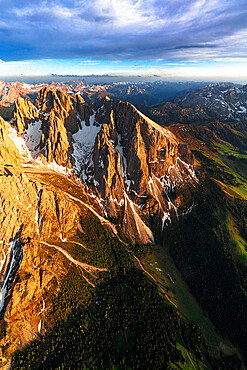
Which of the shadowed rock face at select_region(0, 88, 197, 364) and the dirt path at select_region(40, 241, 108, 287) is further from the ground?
the shadowed rock face at select_region(0, 88, 197, 364)

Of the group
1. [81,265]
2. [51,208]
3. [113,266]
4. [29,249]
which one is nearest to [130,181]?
[51,208]

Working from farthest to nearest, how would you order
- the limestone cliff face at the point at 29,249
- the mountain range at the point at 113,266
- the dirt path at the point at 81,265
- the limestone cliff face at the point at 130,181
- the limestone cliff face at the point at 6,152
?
the limestone cliff face at the point at 130,181
the limestone cliff face at the point at 6,152
the dirt path at the point at 81,265
the limestone cliff face at the point at 29,249
the mountain range at the point at 113,266

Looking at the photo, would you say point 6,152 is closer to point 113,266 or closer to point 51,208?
point 51,208

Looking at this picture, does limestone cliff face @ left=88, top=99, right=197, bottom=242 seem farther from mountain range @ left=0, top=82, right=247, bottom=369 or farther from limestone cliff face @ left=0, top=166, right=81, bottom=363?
limestone cliff face @ left=0, top=166, right=81, bottom=363

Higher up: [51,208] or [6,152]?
[6,152]

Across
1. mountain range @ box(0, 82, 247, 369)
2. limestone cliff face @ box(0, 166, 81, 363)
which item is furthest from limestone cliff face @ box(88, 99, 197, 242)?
limestone cliff face @ box(0, 166, 81, 363)

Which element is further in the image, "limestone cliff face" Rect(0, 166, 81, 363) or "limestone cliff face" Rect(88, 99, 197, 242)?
"limestone cliff face" Rect(88, 99, 197, 242)

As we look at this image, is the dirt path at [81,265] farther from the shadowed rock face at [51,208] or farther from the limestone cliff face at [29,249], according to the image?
the limestone cliff face at [29,249]

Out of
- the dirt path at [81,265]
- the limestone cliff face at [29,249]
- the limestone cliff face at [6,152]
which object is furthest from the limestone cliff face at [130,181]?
the limestone cliff face at [6,152]
